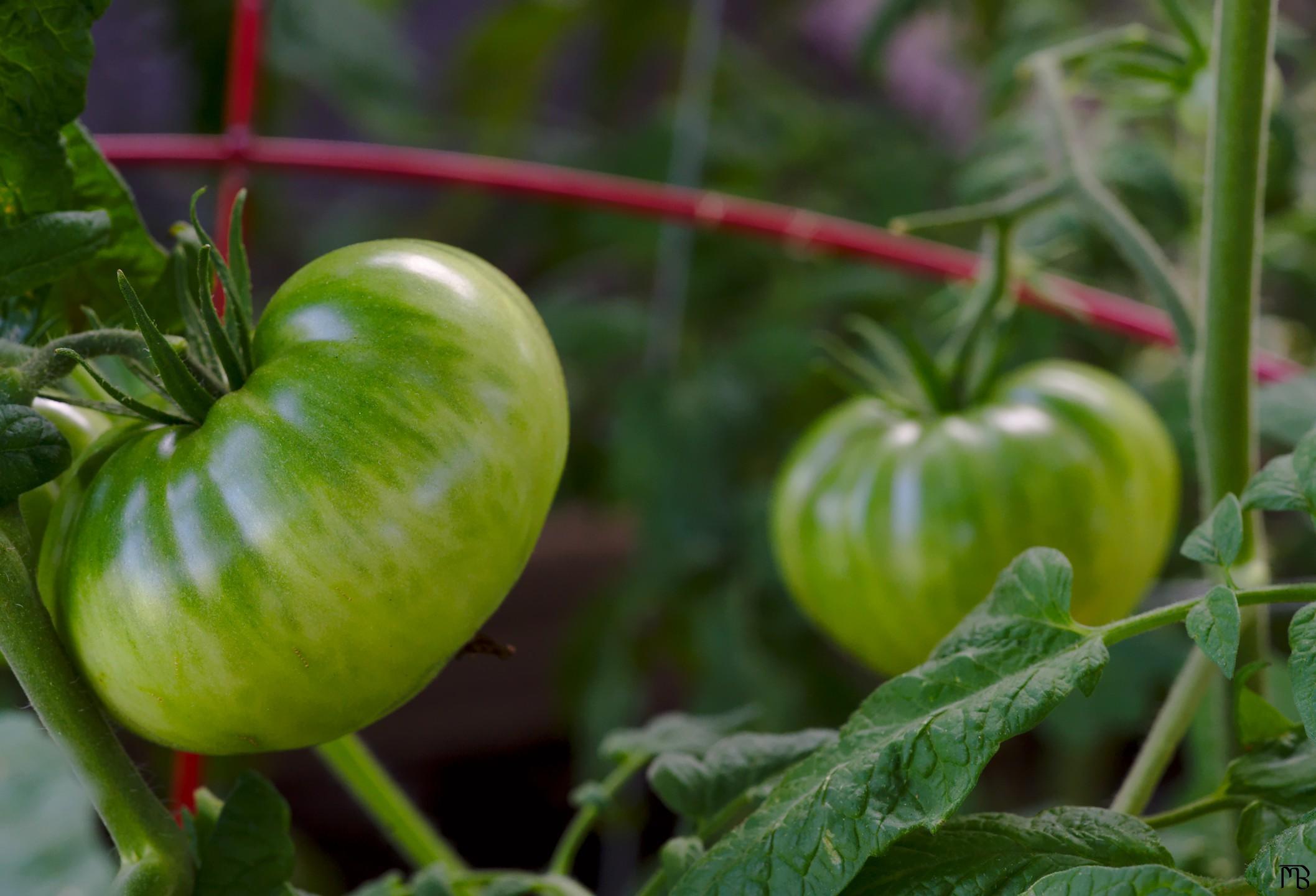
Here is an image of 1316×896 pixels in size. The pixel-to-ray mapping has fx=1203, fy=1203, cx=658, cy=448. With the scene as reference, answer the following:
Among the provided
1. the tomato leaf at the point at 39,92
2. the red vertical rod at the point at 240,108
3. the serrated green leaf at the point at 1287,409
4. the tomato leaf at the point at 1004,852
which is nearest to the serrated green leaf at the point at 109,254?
the tomato leaf at the point at 39,92

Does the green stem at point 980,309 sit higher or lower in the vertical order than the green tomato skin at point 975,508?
higher

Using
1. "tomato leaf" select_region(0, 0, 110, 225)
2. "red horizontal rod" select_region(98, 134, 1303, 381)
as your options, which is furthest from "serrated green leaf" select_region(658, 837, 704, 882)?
"red horizontal rod" select_region(98, 134, 1303, 381)

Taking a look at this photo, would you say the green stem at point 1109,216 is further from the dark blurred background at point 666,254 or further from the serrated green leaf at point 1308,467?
the serrated green leaf at point 1308,467

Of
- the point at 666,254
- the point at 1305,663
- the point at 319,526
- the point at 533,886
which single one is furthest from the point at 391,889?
the point at 666,254

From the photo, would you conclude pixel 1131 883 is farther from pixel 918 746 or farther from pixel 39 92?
pixel 39 92

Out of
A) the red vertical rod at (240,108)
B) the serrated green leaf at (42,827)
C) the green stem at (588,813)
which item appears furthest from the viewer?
the red vertical rod at (240,108)

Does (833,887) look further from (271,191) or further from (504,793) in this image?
(271,191)

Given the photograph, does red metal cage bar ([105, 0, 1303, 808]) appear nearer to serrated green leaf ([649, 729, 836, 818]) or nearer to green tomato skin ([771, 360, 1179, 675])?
green tomato skin ([771, 360, 1179, 675])

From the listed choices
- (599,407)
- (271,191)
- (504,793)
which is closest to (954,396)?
(599,407)
